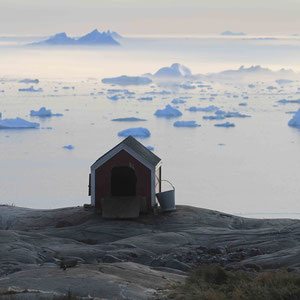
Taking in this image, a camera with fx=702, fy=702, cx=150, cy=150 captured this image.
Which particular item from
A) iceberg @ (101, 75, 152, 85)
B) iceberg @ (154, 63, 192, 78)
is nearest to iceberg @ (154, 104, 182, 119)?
iceberg @ (154, 63, 192, 78)

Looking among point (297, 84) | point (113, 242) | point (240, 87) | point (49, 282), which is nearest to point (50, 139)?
point (113, 242)

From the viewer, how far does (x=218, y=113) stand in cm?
6575

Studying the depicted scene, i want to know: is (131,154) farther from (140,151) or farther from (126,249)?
(126,249)

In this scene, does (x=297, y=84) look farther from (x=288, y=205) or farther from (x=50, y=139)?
(x=288, y=205)

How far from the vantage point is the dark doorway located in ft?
77.7

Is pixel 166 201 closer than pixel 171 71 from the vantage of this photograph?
Yes

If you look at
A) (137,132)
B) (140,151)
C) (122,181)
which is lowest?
(122,181)

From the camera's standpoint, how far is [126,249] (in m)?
17.2

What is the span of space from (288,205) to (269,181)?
632 cm

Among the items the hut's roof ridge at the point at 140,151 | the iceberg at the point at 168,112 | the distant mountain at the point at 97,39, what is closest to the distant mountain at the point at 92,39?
the distant mountain at the point at 97,39

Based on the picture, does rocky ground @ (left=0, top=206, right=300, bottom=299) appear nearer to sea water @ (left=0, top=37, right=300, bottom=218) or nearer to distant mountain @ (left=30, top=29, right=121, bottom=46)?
sea water @ (left=0, top=37, right=300, bottom=218)

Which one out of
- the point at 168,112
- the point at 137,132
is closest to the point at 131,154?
the point at 137,132

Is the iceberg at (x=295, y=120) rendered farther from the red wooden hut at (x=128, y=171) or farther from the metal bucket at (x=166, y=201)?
the metal bucket at (x=166, y=201)

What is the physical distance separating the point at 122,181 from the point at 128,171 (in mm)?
419
